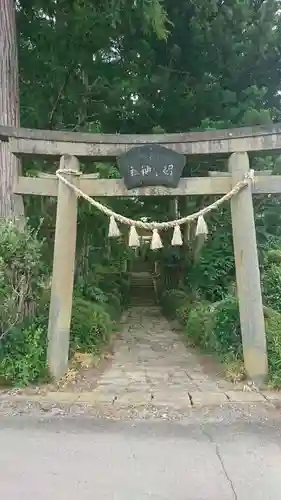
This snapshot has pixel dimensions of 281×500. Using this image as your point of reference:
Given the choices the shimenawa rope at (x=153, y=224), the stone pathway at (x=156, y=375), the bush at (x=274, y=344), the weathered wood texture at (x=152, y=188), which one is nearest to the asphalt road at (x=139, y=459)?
the stone pathway at (x=156, y=375)

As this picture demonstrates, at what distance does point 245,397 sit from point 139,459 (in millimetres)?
1941

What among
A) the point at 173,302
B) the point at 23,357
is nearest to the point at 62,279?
the point at 23,357

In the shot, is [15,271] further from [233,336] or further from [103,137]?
[233,336]

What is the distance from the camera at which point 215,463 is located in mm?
3572

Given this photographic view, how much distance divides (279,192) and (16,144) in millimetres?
3330

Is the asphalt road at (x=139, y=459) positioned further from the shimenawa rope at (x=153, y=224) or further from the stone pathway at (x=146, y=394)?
the shimenawa rope at (x=153, y=224)

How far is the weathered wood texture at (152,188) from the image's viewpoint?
19.0ft

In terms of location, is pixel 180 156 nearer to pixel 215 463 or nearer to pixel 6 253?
pixel 6 253

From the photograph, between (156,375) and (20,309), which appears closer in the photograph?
(20,309)

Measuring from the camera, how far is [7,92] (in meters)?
6.86

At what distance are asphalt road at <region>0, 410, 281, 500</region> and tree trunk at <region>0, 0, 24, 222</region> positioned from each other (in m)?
3.15

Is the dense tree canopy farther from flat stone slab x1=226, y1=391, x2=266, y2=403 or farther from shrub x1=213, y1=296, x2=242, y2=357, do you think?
flat stone slab x1=226, y1=391, x2=266, y2=403

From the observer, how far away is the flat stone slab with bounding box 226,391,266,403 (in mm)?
5078

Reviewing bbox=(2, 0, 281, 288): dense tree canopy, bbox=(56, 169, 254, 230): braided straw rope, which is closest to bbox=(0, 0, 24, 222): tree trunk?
bbox=(56, 169, 254, 230): braided straw rope
